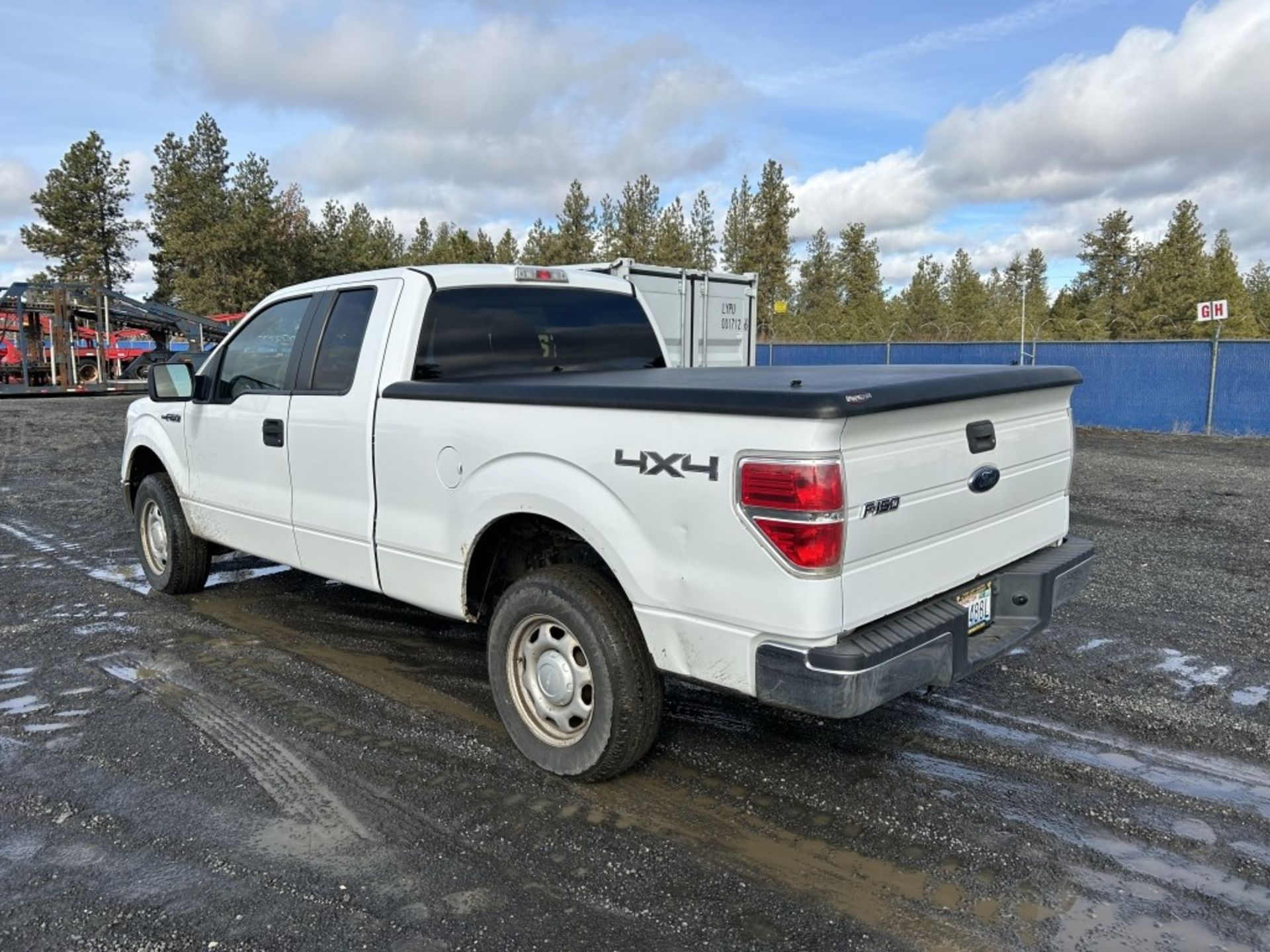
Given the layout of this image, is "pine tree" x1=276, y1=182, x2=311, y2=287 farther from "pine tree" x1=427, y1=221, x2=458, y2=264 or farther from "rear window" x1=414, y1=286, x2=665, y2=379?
"rear window" x1=414, y1=286, x2=665, y2=379

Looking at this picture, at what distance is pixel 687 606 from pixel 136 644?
12.4 ft

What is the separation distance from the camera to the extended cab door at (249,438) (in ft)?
16.0

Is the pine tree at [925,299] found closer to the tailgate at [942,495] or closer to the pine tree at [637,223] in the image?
the pine tree at [637,223]

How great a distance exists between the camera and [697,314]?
1319 cm

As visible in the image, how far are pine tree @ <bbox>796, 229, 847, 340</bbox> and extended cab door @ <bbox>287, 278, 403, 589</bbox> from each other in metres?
44.7

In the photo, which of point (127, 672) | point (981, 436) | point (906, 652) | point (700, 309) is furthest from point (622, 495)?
point (700, 309)

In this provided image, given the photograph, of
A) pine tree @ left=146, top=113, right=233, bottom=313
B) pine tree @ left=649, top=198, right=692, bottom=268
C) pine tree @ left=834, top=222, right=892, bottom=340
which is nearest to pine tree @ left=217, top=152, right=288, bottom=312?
pine tree @ left=146, top=113, right=233, bottom=313

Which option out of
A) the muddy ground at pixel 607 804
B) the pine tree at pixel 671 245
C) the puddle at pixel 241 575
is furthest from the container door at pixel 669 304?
the pine tree at pixel 671 245

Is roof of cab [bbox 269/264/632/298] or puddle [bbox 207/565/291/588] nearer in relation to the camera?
roof of cab [bbox 269/264/632/298]

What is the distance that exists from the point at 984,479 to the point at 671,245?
39.6 metres

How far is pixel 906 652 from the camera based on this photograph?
2998 mm

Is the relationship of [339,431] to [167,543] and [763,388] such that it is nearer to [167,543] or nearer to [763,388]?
[763,388]

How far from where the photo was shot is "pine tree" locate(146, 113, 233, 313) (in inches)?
1825

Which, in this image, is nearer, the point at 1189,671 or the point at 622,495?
the point at 622,495
